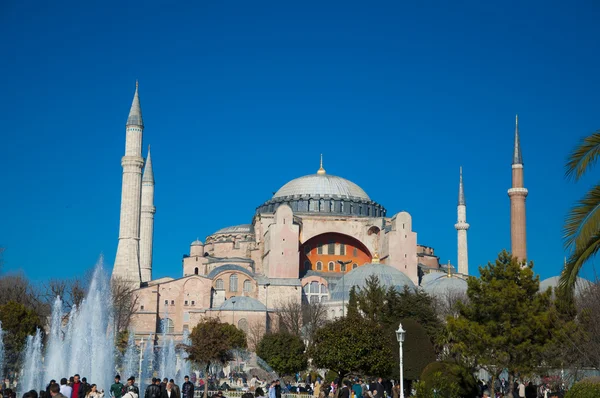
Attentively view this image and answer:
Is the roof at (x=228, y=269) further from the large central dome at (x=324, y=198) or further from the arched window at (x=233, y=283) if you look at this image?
the large central dome at (x=324, y=198)

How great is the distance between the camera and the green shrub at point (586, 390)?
39.7ft

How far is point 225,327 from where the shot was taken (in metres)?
39.0

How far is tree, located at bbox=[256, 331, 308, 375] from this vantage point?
34.8 m

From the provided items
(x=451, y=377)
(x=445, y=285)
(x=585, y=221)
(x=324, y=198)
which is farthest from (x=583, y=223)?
(x=324, y=198)

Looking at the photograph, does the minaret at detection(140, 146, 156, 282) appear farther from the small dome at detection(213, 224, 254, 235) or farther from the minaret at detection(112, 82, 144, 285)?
the small dome at detection(213, 224, 254, 235)

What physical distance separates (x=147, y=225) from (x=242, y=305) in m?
14.0

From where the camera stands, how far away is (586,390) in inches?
485

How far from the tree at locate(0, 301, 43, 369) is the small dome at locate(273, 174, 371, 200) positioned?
31213mm

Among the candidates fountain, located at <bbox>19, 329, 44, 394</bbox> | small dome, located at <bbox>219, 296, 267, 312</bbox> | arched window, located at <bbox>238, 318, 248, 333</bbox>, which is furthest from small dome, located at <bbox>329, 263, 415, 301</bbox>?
fountain, located at <bbox>19, 329, 44, 394</bbox>

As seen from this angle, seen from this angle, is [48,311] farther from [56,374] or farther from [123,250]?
[56,374]

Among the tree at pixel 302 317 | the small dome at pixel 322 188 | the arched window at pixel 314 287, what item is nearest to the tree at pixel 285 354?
the tree at pixel 302 317

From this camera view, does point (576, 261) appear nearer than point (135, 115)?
Yes

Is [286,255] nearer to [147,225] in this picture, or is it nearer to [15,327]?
[147,225]

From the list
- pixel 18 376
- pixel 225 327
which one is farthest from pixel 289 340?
pixel 18 376
